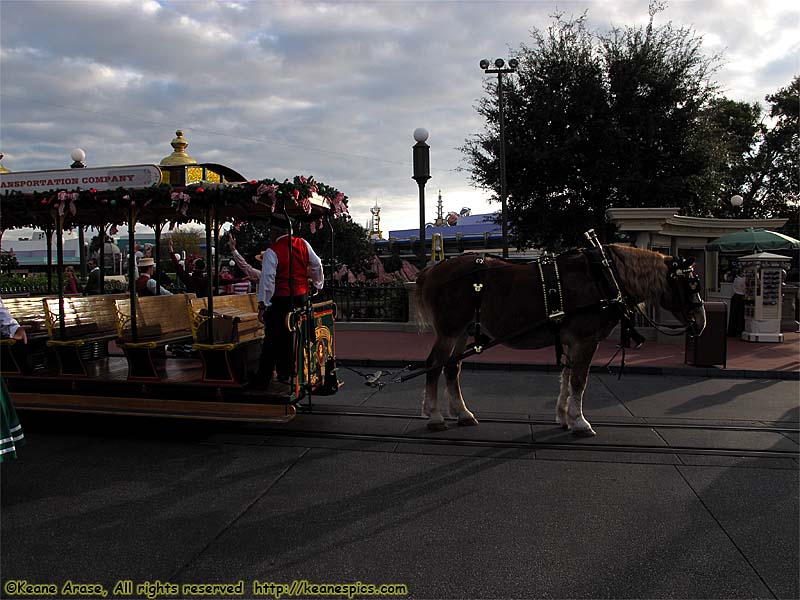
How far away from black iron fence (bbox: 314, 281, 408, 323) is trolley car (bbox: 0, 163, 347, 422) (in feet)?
24.5

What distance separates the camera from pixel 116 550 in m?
3.27

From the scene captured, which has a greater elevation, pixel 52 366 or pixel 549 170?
pixel 549 170

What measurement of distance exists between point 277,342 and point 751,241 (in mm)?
11947

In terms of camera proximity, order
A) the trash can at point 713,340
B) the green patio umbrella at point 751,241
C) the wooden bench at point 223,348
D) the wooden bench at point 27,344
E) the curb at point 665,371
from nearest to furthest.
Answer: the wooden bench at point 223,348, the wooden bench at point 27,344, the curb at point 665,371, the trash can at point 713,340, the green patio umbrella at point 751,241

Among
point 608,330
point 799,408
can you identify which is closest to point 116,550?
point 608,330

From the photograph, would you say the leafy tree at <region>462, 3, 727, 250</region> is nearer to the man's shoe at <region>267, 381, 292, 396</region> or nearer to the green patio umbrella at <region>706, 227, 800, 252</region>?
the green patio umbrella at <region>706, 227, 800, 252</region>

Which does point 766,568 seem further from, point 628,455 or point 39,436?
point 39,436

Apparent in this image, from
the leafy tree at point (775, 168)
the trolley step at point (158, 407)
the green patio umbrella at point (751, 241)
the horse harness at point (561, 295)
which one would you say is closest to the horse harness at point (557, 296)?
the horse harness at point (561, 295)

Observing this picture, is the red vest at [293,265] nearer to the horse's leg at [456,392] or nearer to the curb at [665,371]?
the horse's leg at [456,392]

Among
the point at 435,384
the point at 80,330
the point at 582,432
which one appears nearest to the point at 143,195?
the point at 80,330

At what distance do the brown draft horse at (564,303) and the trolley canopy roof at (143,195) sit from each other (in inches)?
64.7

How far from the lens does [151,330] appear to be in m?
6.46

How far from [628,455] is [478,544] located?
7.39 feet

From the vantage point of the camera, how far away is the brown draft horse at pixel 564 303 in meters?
5.35
